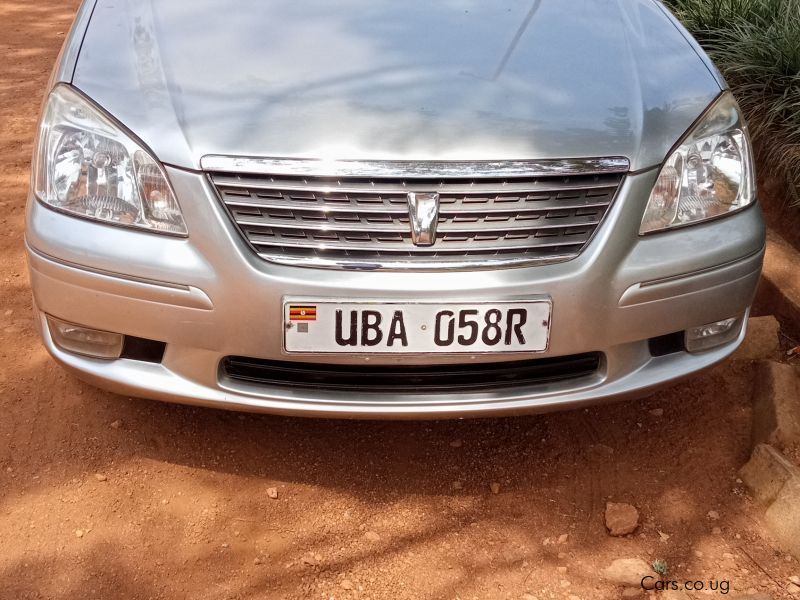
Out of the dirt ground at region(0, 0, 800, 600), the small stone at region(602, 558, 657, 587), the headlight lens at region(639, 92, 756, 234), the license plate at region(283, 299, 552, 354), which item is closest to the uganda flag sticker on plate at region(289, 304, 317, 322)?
the license plate at region(283, 299, 552, 354)

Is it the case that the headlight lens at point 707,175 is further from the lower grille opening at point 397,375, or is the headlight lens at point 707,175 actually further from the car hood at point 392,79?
the lower grille opening at point 397,375

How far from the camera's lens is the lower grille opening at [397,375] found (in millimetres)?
2213

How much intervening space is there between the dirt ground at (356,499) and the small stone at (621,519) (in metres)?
0.03

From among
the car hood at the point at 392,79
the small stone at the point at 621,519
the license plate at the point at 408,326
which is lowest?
the small stone at the point at 621,519

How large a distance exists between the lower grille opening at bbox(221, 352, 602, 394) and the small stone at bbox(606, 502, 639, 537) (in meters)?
0.44

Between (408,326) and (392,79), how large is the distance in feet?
2.08

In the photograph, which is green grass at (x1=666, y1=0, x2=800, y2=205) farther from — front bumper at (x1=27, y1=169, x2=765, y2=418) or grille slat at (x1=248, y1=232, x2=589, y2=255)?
grille slat at (x1=248, y1=232, x2=589, y2=255)

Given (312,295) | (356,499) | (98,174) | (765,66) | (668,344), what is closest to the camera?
(312,295)

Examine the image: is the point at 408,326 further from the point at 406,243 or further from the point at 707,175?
the point at 707,175

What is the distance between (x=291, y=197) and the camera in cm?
208

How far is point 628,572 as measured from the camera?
229cm

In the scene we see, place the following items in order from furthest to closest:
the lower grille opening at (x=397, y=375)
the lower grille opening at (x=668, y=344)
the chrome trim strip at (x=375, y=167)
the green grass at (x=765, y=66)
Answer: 1. the green grass at (x=765, y=66)
2. the lower grille opening at (x=668, y=344)
3. the lower grille opening at (x=397, y=375)
4. the chrome trim strip at (x=375, y=167)

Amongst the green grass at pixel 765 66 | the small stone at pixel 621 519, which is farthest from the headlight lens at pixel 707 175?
the green grass at pixel 765 66

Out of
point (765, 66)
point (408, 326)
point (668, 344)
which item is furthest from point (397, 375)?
point (765, 66)
